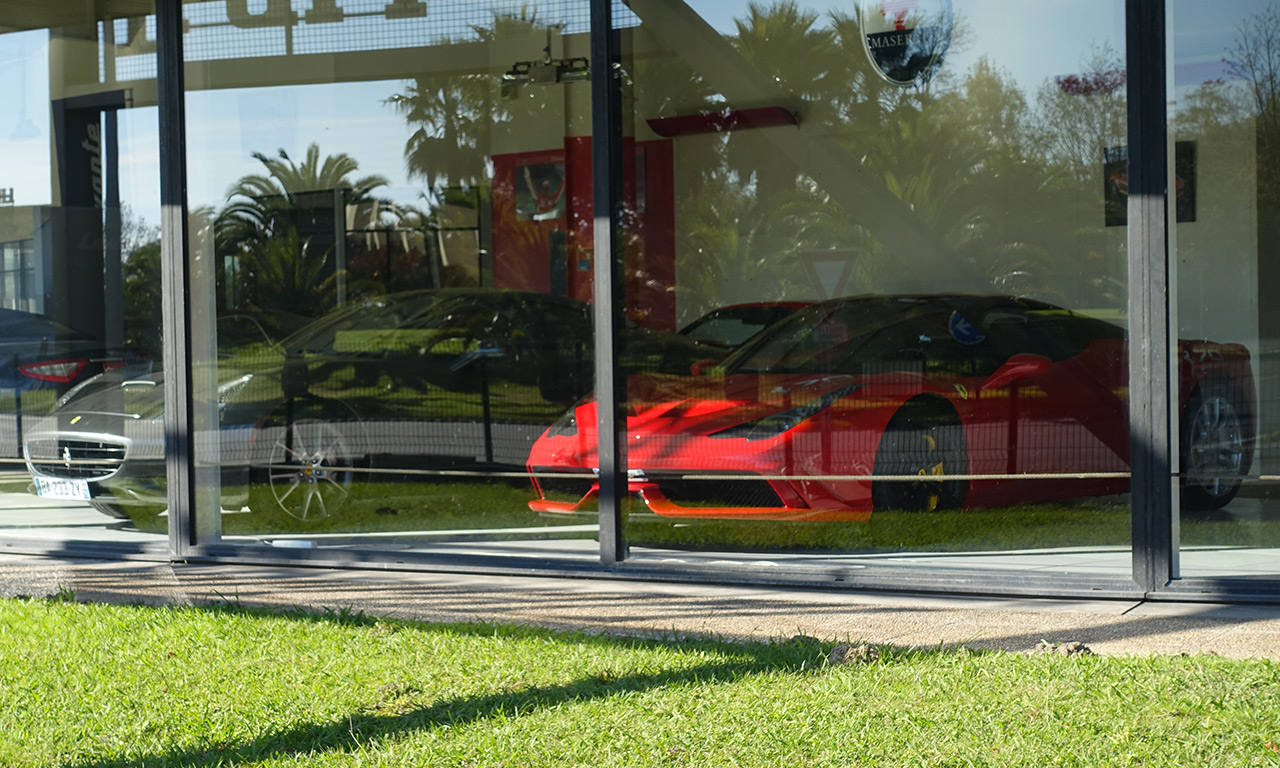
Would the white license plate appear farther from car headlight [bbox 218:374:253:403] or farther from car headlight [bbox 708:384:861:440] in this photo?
car headlight [bbox 708:384:861:440]

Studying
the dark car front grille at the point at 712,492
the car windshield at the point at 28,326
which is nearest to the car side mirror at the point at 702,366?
the dark car front grille at the point at 712,492

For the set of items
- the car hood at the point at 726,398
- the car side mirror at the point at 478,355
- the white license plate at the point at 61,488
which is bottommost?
the white license plate at the point at 61,488

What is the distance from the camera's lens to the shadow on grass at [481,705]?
10.2 ft

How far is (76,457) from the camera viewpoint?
21.1ft

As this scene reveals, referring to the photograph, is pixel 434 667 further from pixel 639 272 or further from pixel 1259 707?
pixel 639 272

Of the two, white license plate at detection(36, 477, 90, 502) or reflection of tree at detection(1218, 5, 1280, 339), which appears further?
reflection of tree at detection(1218, 5, 1280, 339)

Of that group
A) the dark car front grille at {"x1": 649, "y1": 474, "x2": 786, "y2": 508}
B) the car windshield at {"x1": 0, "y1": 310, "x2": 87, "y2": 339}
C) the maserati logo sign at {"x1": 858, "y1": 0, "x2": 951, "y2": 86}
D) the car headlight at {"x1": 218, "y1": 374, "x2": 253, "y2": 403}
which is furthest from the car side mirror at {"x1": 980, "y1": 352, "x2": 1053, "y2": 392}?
the car windshield at {"x1": 0, "y1": 310, "x2": 87, "y2": 339}

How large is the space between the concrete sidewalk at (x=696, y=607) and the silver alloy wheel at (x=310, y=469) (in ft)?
2.64

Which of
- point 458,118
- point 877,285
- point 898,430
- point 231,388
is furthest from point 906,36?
point 231,388

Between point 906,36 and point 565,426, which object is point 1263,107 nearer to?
point 906,36

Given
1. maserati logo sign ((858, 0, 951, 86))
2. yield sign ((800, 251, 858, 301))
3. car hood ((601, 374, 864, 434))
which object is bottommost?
car hood ((601, 374, 864, 434))

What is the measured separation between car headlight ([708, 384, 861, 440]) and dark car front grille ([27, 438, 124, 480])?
3221 millimetres

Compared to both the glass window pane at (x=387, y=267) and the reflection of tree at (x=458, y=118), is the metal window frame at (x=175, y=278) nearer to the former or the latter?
the glass window pane at (x=387, y=267)

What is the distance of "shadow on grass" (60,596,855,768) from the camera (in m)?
3.10
